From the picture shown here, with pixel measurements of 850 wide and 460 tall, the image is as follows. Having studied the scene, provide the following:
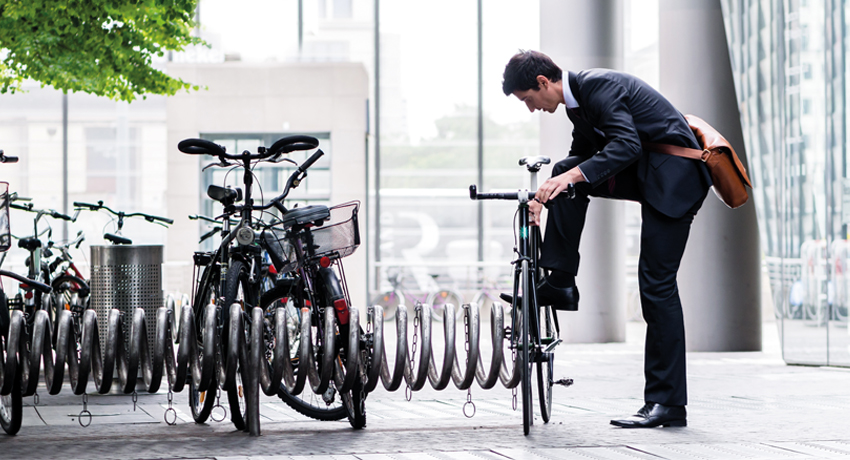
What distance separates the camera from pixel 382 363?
3889 mm

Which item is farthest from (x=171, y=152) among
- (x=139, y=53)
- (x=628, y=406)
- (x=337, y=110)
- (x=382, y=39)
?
(x=628, y=406)

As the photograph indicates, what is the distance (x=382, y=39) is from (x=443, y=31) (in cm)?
101

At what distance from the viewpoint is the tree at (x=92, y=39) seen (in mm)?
6461

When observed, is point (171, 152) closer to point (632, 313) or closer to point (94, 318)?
point (632, 313)

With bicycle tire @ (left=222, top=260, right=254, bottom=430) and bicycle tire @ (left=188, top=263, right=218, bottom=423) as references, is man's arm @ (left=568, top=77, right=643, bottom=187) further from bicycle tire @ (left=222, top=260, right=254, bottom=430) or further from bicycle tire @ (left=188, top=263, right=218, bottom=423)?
bicycle tire @ (left=188, top=263, right=218, bottom=423)

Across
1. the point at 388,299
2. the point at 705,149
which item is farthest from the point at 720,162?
the point at 388,299

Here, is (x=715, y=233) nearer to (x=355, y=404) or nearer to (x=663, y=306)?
(x=663, y=306)

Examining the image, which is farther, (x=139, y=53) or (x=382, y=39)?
(x=382, y=39)

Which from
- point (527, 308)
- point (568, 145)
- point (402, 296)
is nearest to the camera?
point (527, 308)

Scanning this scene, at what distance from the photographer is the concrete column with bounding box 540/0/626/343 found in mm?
9055

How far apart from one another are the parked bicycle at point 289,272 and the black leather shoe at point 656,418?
1067 millimetres

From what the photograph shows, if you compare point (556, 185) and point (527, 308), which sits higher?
point (556, 185)

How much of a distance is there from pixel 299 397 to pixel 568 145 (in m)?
5.42

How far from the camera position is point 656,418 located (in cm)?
384
